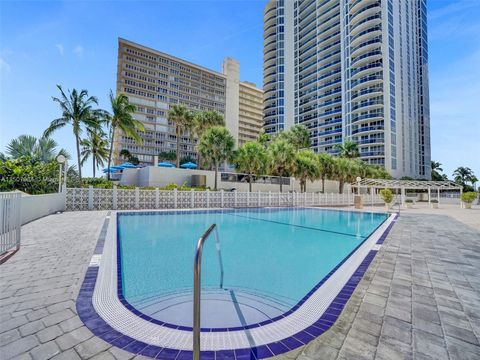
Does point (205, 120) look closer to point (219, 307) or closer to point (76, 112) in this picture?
point (76, 112)

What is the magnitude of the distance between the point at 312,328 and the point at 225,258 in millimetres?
3685

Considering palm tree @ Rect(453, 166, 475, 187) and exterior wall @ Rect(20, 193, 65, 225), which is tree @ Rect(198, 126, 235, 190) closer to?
exterior wall @ Rect(20, 193, 65, 225)

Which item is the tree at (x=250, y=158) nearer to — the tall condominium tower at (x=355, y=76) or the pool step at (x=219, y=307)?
the pool step at (x=219, y=307)

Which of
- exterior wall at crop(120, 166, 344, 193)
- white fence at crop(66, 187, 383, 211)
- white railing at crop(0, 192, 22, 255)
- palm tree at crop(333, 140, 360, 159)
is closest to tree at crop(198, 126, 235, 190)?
exterior wall at crop(120, 166, 344, 193)

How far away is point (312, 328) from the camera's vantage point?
7.80ft

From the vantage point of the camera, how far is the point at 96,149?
93.6ft

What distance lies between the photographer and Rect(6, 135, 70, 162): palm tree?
23.5 metres

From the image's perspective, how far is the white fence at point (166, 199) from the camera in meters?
14.0

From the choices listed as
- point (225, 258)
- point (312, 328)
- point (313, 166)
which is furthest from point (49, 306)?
point (313, 166)

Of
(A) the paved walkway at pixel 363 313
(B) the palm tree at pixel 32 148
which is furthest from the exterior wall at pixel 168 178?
(A) the paved walkway at pixel 363 313

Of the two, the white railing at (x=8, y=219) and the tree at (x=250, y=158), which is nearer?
the white railing at (x=8, y=219)

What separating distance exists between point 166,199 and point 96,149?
18.2 m

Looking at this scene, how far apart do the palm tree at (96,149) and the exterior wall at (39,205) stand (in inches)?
625

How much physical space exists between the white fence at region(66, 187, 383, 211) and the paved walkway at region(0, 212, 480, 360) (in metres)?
10.1
